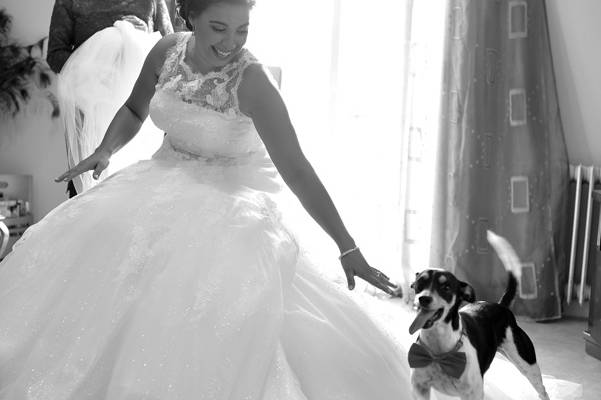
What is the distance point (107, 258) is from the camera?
1.65m

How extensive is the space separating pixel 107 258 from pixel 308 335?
46cm

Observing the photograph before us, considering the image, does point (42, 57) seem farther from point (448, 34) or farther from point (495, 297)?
point (495, 297)

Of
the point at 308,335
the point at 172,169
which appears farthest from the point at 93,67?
the point at 308,335

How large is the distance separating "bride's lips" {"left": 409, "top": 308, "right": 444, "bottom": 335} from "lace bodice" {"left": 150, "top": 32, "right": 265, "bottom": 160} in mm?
572

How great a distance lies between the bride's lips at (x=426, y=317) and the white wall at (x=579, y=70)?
2.17 m

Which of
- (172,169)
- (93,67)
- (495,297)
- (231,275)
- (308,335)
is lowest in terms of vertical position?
(495,297)

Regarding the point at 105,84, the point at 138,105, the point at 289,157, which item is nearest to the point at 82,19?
the point at 105,84

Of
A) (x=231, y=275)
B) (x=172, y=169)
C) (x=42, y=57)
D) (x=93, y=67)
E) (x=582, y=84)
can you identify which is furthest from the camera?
(x=42, y=57)

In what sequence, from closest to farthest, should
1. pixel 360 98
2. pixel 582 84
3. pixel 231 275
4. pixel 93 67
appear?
1. pixel 231 275
2. pixel 93 67
3. pixel 582 84
4. pixel 360 98

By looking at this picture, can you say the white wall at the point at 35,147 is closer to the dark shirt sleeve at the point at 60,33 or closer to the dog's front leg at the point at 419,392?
the dark shirt sleeve at the point at 60,33

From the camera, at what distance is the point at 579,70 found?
368cm

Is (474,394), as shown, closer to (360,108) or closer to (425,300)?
(425,300)

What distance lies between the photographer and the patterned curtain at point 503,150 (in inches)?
144

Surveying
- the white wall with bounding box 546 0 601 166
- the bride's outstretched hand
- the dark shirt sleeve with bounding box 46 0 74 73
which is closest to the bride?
the bride's outstretched hand
